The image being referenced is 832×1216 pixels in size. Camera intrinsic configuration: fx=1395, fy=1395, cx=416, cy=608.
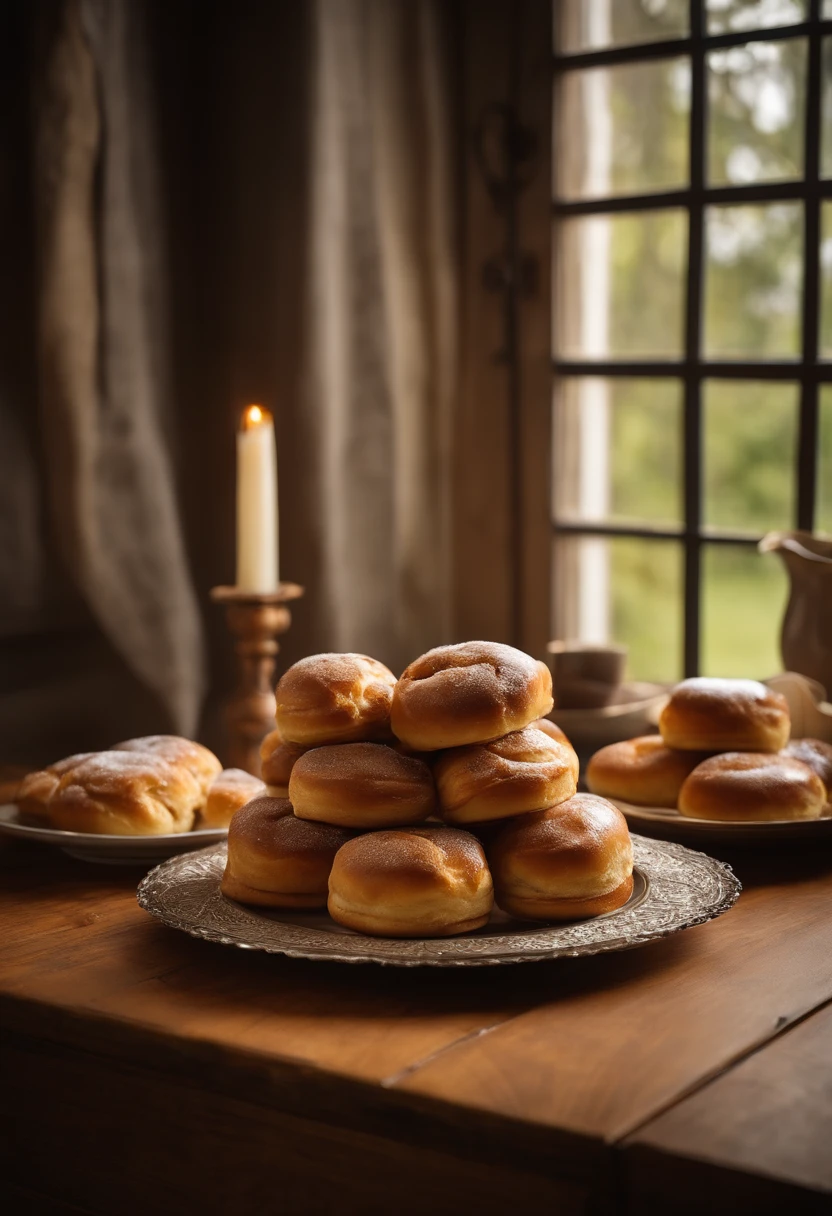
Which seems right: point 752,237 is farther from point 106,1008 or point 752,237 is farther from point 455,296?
point 106,1008

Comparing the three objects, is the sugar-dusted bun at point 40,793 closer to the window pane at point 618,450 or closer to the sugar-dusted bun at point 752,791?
the sugar-dusted bun at point 752,791

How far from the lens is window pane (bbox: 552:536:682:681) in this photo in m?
2.30

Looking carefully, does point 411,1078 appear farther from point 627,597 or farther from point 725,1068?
point 627,597

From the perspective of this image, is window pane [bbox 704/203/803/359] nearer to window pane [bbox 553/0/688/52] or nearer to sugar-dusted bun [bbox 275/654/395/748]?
window pane [bbox 553/0/688/52]

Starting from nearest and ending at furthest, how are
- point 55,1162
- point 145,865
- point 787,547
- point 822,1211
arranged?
1. point 822,1211
2. point 55,1162
3. point 145,865
4. point 787,547

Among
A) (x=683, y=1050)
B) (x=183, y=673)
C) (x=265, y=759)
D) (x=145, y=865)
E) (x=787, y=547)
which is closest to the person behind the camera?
(x=683, y=1050)

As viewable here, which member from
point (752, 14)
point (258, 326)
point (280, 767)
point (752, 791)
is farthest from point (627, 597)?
point (280, 767)

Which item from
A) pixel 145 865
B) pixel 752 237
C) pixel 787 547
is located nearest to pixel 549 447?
pixel 752 237

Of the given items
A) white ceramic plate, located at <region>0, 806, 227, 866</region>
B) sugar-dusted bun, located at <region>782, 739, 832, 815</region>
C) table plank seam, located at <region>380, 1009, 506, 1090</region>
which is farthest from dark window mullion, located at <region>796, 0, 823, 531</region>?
table plank seam, located at <region>380, 1009, 506, 1090</region>

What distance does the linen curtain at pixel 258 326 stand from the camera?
6.18 ft

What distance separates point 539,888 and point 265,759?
0.88 ft

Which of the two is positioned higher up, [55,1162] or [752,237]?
[752,237]

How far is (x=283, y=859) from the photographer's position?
98 cm

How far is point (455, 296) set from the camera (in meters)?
2.42
